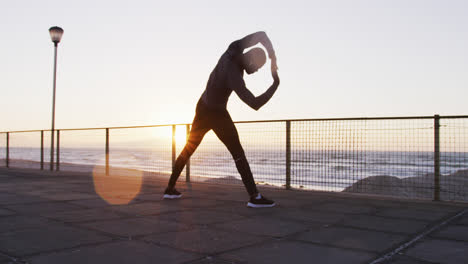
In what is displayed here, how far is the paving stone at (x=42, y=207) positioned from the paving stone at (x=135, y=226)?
87cm

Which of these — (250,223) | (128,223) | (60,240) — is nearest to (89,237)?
(60,240)

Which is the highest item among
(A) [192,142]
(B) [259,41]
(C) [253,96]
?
(B) [259,41]

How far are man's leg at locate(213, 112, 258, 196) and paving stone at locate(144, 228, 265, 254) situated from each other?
4.55 feet

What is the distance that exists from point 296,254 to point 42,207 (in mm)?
2819

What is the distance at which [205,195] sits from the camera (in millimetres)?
5254

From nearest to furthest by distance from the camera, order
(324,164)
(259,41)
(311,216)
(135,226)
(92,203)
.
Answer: (135,226)
(311,216)
(259,41)
(92,203)
(324,164)

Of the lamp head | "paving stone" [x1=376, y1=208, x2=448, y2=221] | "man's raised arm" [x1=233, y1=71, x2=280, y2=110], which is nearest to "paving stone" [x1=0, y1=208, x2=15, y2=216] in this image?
"man's raised arm" [x1=233, y1=71, x2=280, y2=110]

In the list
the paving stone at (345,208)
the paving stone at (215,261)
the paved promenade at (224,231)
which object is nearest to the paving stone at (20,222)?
the paved promenade at (224,231)

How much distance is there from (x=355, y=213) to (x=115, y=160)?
21.0 ft

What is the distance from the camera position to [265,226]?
3.15 metres

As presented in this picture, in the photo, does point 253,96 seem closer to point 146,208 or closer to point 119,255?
point 146,208

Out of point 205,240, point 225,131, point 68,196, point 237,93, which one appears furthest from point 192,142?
point 205,240

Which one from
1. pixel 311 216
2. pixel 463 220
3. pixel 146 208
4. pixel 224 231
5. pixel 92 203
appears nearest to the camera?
pixel 224 231

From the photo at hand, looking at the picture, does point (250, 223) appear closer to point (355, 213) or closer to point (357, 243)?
point (357, 243)
